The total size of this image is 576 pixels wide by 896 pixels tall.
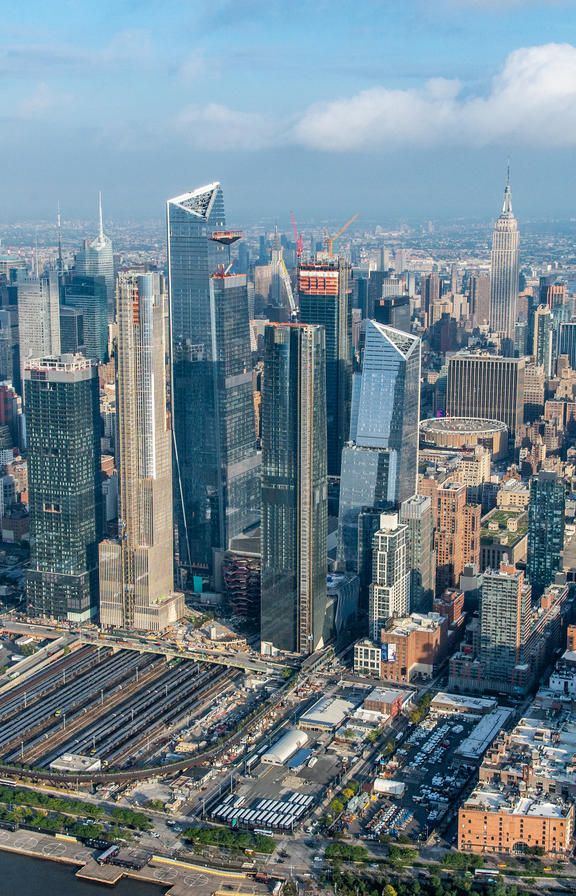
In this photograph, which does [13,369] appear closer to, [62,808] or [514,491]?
[514,491]

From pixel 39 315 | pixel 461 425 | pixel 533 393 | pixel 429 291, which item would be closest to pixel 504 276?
pixel 429 291

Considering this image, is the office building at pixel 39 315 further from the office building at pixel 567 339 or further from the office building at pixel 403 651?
the office building at pixel 403 651

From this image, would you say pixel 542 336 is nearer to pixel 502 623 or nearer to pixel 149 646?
pixel 502 623

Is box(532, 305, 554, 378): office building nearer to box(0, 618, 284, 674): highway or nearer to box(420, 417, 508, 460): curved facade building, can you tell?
box(420, 417, 508, 460): curved facade building

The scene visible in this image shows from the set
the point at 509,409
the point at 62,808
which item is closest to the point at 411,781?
the point at 62,808

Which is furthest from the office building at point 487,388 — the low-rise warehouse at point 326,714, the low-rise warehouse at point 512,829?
the low-rise warehouse at point 512,829

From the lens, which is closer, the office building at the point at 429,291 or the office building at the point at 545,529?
the office building at the point at 545,529

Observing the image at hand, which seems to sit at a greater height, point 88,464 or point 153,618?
point 88,464
